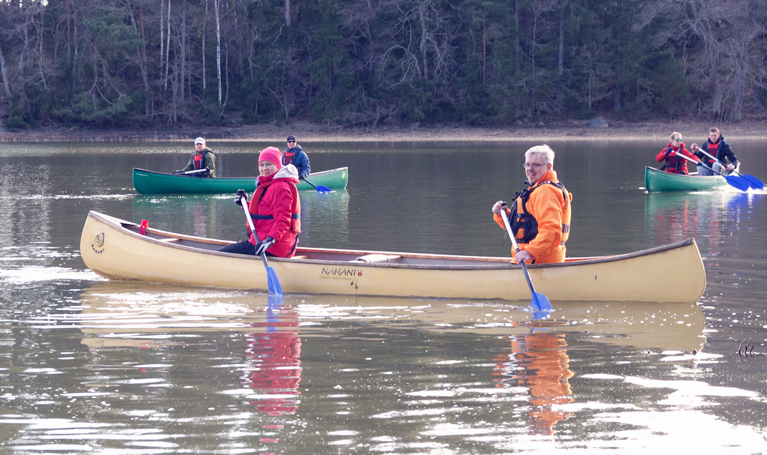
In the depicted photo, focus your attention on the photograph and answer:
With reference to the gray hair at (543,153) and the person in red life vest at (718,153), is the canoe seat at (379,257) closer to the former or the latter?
the gray hair at (543,153)

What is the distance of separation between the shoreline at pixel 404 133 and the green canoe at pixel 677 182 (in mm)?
26396

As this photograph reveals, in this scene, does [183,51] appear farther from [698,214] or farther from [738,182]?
[698,214]

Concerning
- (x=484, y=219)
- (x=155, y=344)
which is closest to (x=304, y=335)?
Answer: (x=155, y=344)

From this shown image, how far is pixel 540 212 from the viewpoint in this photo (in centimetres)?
687

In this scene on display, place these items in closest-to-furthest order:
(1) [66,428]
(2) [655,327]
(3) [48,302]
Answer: (1) [66,428], (2) [655,327], (3) [48,302]

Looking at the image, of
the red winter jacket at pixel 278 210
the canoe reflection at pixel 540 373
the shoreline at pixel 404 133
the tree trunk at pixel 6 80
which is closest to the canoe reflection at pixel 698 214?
the canoe reflection at pixel 540 373

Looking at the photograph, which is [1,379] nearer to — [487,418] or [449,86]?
[487,418]

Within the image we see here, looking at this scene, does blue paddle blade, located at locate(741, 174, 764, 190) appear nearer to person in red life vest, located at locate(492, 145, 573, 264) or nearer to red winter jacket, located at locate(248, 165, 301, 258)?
person in red life vest, located at locate(492, 145, 573, 264)

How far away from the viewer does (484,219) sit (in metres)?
13.8

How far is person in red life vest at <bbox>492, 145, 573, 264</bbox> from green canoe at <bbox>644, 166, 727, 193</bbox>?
1112 centimetres

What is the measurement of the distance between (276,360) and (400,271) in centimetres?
207

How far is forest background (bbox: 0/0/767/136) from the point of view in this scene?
4656 cm

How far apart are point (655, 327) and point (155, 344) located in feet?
11.8

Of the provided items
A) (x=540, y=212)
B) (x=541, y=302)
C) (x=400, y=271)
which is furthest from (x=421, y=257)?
(x=540, y=212)
